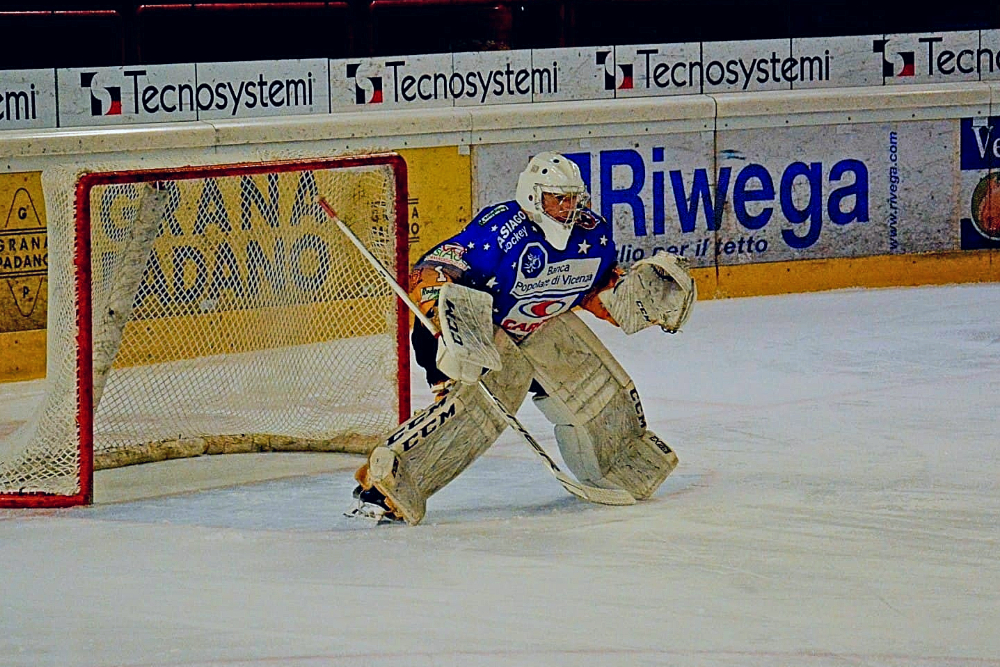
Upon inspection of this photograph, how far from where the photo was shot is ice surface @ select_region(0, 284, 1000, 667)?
3287 mm

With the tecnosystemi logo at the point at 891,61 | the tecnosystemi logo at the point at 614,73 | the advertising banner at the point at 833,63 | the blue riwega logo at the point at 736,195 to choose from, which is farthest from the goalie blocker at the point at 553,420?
the tecnosystemi logo at the point at 891,61

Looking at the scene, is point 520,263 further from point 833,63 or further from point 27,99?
point 833,63

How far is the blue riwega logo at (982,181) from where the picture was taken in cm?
807

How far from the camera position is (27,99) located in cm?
638

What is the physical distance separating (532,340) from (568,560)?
733 millimetres

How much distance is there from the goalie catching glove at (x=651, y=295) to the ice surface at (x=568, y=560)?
1.48 ft

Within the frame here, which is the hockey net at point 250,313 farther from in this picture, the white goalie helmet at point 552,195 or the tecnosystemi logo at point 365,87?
the tecnosystemi logo at point 365,87

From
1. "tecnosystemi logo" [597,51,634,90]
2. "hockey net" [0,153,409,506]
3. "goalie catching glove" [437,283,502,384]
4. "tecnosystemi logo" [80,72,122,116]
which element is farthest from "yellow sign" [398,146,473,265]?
"goalie catching glove" [437,283,502,384]

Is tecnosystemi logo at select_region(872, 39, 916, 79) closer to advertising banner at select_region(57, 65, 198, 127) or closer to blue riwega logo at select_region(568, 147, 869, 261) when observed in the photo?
blue riwega logo at select_region(568, 147, 869, 261)

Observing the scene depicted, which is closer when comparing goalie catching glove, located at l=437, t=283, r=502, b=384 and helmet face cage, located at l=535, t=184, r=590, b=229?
goalie catching glove, located at l=437, t=283, r=502, b=384

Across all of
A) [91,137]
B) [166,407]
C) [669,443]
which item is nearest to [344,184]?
[166,407]

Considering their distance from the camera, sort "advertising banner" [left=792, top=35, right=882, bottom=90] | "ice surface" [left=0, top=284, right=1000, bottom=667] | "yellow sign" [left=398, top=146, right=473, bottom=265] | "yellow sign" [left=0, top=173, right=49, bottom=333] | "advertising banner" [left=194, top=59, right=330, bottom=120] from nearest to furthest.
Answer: "ice surface" [left=0, top=284, right=1000, bottom=667] → "yellow sign" [left=0, top=173, right=49, bottom=333] → "advertising banner" [left=194, top=59, right=330, bottom=120] → "yellow sign" [left=398, top=146, right=473, bottom=265] → "advertising banner" [left=792, top=35, right=882, bottom=90]

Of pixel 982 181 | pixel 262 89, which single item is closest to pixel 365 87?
pixel 262 89

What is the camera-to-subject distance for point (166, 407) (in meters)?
5.15
